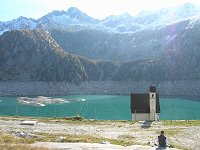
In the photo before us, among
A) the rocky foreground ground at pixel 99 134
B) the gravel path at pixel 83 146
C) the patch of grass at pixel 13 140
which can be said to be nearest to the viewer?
the gravel path at pixel 83 146

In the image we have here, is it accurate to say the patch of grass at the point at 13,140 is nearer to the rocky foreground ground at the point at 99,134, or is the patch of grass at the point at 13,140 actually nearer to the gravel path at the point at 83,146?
the rocky foreground ground at the point at 99,134

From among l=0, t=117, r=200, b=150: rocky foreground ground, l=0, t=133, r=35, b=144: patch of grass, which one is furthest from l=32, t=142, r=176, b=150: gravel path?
l=0, t=133, r=35, b=144: patch of grass

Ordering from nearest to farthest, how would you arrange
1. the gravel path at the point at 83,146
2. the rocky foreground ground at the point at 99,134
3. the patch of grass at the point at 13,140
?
the gravel path at the point at 83,146 → the patch of grass at the point at 13,140 → the rocky foreground ground at the point at 99,134

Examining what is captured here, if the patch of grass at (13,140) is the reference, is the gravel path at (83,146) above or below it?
below

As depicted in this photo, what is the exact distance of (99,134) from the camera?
45.8 metres

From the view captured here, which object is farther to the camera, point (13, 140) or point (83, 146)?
point (13, 140)

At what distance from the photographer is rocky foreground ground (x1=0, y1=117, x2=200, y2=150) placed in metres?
35.5

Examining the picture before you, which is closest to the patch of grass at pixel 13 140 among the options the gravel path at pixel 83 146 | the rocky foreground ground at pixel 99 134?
the rocky foreground ground at pixel 99 134

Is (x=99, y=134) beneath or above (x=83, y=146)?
beneath

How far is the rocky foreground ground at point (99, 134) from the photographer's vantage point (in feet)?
116

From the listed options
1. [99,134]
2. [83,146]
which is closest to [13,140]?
[83,146]

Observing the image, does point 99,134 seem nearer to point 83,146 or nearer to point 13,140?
point 83,146

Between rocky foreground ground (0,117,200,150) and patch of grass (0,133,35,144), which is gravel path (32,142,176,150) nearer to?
rocky foreground ground (0,117,200,150)

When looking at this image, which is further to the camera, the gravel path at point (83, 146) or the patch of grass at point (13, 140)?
the patch of grass at point (13, 140)
